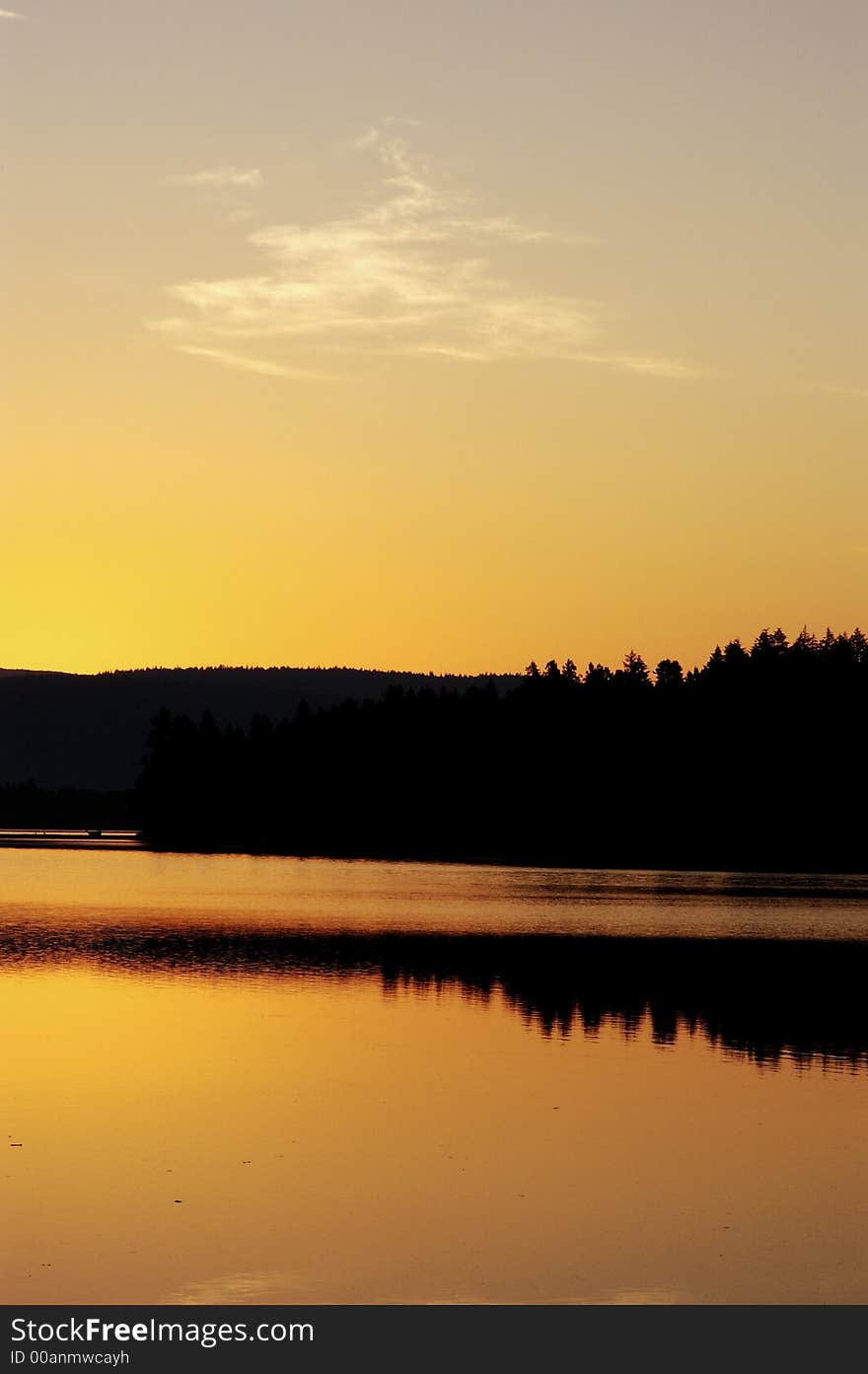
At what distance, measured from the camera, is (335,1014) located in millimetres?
37500

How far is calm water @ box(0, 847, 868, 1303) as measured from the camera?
1766cm

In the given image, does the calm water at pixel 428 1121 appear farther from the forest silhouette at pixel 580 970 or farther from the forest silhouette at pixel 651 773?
the forest silhouette at pixel 651 773

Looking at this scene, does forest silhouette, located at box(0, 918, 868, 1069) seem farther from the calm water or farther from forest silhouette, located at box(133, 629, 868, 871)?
forest silhouette, located at box(133, 629, 868, 871)

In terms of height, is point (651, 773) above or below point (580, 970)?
above

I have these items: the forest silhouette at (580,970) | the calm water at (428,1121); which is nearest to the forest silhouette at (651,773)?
the forest silhouette at (580,970)

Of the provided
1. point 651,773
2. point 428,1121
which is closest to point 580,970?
point 428,1121

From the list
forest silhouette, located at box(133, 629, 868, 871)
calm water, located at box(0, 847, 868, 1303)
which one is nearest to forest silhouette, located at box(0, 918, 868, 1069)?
calm water, located at box(0, 847, 868, 1303)

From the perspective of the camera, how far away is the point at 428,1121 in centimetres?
2564

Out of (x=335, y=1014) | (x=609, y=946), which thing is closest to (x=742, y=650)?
(x=609, y=946)

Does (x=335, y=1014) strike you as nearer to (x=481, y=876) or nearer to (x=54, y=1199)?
(x=54, y=1199)

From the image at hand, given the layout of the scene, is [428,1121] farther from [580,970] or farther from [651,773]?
[651,773]

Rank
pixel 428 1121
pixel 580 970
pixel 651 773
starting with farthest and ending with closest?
1. pixel 651 773
2. pixel 580 970
3. pixel 428 1121

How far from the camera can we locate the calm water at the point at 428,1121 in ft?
57.9
